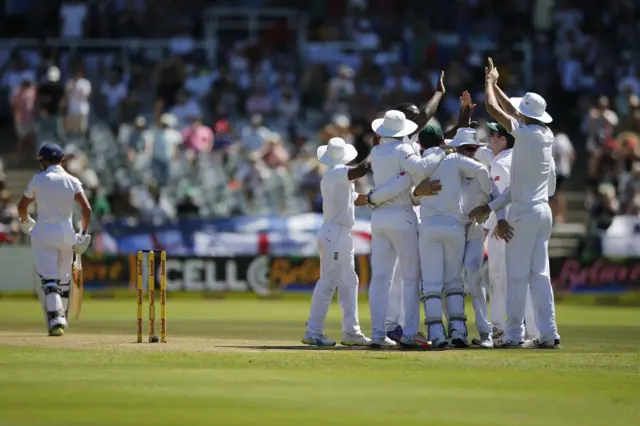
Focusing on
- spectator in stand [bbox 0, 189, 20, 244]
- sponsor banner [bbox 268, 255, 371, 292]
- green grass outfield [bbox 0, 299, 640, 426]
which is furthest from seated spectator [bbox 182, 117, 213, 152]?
green grass outfield [bbox 0, 299, 640, 426]

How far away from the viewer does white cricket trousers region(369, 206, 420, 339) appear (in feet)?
48.1

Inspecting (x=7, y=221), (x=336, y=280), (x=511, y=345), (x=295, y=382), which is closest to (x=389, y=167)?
(x=336, y=280)

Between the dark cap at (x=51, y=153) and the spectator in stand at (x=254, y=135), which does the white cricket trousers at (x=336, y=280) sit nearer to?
the dark cap at (x=51, y=153)

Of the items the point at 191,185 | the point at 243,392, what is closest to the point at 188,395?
the point at 243,392

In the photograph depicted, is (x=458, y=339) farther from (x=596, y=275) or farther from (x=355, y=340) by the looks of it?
(x=596, y=275)

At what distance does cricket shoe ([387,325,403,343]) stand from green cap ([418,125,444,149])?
68.1 inches

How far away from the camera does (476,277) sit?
14.9 m

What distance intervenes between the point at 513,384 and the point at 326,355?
2.58 meters

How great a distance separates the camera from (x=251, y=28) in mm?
32094

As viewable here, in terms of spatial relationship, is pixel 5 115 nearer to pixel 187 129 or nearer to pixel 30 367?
pixel 187 129

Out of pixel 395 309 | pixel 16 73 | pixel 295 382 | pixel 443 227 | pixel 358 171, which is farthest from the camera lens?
pixel 16 73

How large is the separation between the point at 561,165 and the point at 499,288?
13273 millimetres

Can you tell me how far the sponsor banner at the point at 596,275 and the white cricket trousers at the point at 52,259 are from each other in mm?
11964

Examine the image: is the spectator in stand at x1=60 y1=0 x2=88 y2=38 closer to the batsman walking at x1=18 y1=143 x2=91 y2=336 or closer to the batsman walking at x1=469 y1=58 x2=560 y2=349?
the batsman walking at x1=18 y1=143 x2=91 y2=336
